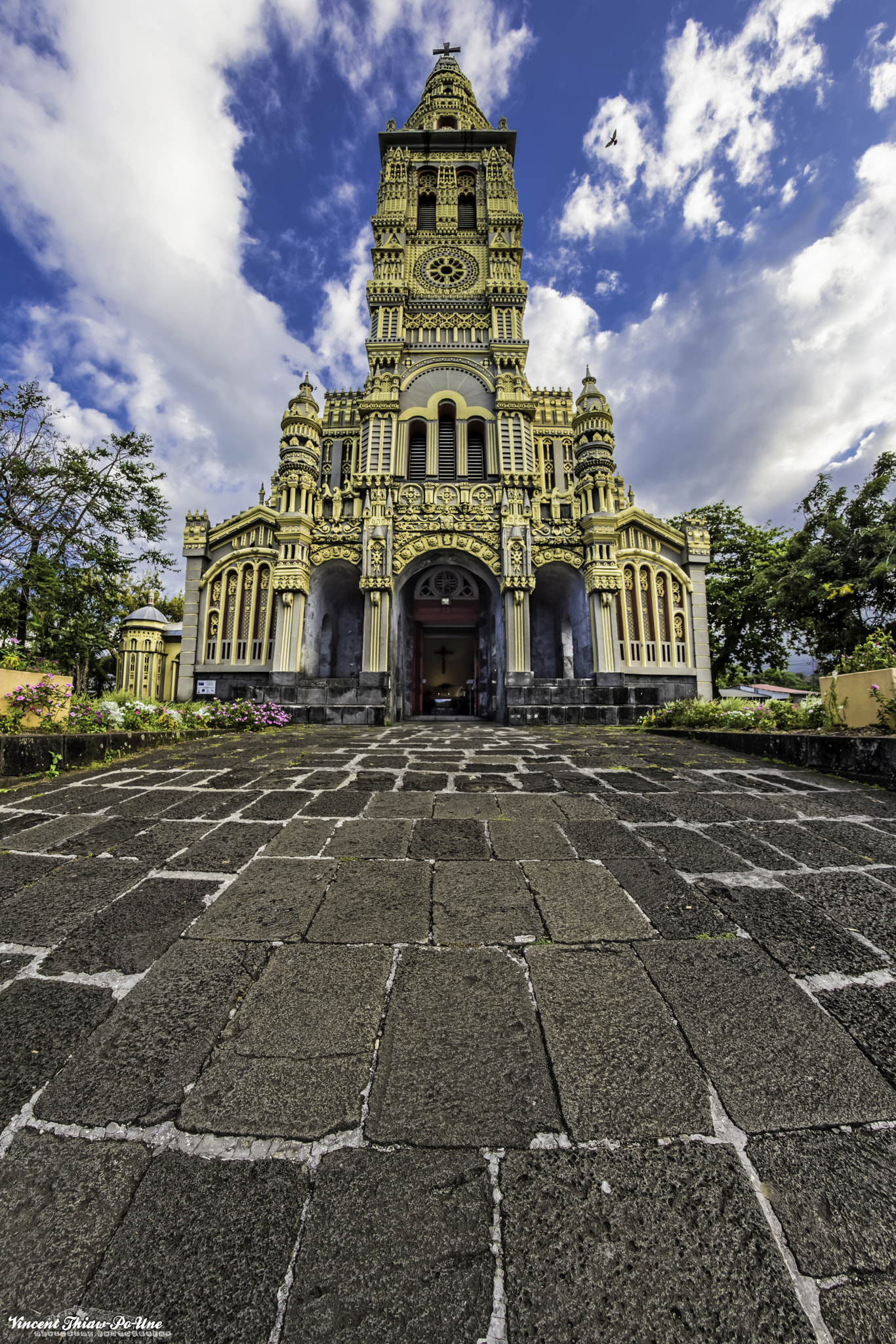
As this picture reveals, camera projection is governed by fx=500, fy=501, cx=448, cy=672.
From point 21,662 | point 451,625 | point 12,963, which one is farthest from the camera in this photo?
point 451,625

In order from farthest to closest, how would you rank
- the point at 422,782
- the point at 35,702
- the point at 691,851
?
the point at 35,702 < the point at 422,782 < the point at 691,851

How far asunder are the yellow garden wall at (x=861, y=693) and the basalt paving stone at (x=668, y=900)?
385 cm

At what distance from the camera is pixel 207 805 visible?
3.58 meters

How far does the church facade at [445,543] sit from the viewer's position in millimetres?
13945

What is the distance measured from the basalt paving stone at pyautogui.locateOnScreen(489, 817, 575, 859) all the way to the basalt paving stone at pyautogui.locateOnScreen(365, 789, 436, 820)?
0.55m

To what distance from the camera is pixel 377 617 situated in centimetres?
1380

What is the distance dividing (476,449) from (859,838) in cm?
1481

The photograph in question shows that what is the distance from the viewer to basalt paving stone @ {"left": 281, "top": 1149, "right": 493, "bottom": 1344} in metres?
0.88

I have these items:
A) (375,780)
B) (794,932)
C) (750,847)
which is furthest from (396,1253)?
(375,780)

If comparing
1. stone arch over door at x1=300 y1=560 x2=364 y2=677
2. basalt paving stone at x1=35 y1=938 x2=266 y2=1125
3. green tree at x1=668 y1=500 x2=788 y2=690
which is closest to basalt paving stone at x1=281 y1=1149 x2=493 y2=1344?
basalt paving stone at x1=35 y1=938 x2=266 y2=1125

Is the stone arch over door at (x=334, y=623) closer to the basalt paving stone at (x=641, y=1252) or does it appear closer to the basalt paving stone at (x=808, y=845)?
the basalt paving stone at (x=808, y=845)

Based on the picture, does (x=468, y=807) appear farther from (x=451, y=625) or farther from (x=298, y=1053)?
(x=451, y=625)

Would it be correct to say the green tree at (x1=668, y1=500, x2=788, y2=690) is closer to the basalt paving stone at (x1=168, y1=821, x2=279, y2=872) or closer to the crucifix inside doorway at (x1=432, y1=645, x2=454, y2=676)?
the crucifix inside doorway at (x1=432, y1=645, x2=454, y2=676)

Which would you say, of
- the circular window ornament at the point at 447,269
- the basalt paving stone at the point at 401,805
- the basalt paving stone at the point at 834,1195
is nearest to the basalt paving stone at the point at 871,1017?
the basalt paving stone at the point at 834,1195
